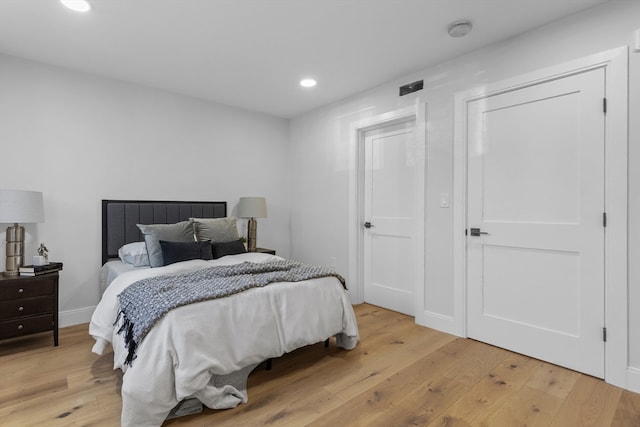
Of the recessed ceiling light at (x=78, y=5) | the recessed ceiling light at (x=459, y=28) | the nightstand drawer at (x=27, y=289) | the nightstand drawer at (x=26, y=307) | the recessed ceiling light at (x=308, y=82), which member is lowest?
the nightstand drawer at (x=26, y=307)

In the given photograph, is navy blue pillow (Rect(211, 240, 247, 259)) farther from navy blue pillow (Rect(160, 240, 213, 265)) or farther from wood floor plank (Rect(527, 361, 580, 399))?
wood floor plank (Rect(527, 361, 580, 399))

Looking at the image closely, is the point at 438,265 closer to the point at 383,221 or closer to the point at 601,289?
the point at 383,221

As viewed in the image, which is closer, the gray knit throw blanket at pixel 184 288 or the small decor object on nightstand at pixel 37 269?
→ the gray knit throw blanket at pixel 184 288

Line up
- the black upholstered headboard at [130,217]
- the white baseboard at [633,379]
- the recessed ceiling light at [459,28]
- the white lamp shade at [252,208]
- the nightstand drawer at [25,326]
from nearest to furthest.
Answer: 1. the white baseboard at [633,379]
2. the recessed ceiling light at [459,28]
3. the nightstand drawer at [25,326]
4. the black upholstered headboard at [130,217]
5. the white lamp shade at [252,208]

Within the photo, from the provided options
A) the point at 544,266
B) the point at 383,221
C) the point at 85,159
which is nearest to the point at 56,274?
the point at 85,159

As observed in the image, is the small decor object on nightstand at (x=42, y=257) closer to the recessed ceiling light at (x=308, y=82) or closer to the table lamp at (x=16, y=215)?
the table lamp at (x=16, y=215)

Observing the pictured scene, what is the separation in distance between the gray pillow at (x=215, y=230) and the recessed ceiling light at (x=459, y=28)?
8.96 feet

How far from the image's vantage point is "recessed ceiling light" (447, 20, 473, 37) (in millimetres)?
2389

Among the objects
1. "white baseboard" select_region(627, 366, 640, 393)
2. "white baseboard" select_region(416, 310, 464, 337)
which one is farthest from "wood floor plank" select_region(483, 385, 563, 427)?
"white baseboard" select_region(416, 310, 464, 337)

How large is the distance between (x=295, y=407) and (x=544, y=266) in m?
2.03

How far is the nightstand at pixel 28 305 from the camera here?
2512mm

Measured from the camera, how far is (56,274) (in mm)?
2725

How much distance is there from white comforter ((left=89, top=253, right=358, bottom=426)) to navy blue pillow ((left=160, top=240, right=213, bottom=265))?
20 centimetres

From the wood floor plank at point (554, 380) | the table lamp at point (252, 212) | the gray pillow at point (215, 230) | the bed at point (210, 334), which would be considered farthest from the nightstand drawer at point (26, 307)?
the wood floor plank at point (554, 380)
